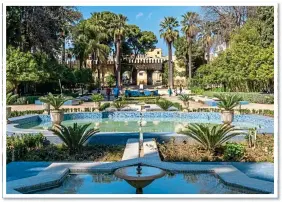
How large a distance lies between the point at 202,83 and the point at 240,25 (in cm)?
903

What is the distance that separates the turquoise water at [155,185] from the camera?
227 inches

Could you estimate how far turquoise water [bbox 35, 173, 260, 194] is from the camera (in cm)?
577

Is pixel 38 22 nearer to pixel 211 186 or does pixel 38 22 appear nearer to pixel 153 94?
pixel 153 94

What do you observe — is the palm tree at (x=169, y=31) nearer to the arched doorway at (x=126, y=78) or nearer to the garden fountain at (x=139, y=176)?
the arched doorway at (x=126, y=78)

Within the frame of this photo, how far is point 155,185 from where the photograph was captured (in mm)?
6020

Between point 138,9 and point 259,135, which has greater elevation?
point 138,9

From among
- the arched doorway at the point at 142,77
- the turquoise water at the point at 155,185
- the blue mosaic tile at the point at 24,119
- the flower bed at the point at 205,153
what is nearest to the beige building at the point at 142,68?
the arched doorway at the point at 142,77

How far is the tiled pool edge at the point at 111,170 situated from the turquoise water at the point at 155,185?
10 centimetres

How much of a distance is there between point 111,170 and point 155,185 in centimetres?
101

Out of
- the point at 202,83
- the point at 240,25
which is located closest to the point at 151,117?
the point at 240,25

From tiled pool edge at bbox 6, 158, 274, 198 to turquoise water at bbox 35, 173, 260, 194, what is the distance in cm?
10
